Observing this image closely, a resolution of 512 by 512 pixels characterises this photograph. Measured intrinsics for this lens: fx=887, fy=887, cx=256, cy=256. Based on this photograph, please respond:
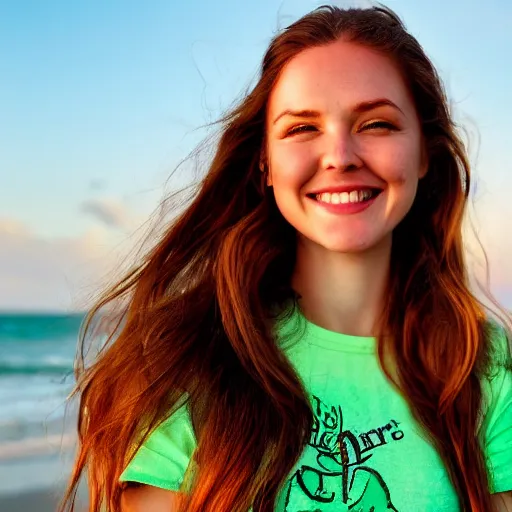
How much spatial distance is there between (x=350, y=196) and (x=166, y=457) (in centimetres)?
93

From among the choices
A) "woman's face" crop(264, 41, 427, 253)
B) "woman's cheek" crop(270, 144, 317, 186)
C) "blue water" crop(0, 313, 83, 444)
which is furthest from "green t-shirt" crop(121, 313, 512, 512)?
"blue water" crop(0, 313, 83, 444)

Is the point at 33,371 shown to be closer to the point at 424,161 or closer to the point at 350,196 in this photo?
the point at 424,161

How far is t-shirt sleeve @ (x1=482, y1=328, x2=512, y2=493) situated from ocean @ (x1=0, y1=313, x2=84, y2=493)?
1363 mm

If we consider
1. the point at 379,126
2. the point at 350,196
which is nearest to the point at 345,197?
the point at 350,196

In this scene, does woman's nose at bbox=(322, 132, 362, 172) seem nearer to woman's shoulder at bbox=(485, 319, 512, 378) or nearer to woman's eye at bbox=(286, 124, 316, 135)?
woman's eye at bbox=(286, 124, 316, 135)

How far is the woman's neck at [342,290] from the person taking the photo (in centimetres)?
278

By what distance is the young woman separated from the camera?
2484 millimetres

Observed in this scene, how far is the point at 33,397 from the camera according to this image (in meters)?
10.9

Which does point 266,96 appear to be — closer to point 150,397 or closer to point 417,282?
point 417,282

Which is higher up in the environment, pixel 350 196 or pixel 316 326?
pixel 350 196

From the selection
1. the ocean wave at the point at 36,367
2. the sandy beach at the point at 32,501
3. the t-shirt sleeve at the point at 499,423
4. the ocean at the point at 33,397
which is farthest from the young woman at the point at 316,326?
the ocean wave at the point at 36,367

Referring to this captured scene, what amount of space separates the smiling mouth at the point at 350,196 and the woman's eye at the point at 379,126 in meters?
0.19

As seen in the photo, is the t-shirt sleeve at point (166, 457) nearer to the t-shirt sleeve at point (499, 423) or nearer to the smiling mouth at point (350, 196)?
the smiling mouth at point (350, 196)

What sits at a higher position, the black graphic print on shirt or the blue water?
the blue water
